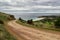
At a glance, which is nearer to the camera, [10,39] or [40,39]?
[10,39]

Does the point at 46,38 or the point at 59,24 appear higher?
the point at 59,24

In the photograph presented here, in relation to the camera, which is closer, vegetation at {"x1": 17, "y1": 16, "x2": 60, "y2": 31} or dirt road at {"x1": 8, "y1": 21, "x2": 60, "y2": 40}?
dirt road at {"x1": 8, "y1": 21, "x2": 60, "y2": 40}

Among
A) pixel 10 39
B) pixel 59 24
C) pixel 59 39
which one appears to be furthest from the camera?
pixel 59 24

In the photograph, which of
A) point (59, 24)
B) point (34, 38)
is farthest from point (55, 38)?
point (59, 24)

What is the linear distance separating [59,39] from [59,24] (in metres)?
10.7

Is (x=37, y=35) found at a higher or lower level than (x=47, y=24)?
lower

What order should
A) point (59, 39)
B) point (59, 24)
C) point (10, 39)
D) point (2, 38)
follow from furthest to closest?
point (59, 24) < point (59, 39) < point (10, 39) < point (2, 38)

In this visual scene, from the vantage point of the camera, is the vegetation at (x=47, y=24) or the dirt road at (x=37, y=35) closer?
the dirt road at (x=37, y=35)

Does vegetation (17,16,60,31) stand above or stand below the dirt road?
above

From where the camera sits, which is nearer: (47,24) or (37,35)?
(37,35)

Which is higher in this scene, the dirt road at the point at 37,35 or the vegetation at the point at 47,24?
the vegetation at the point at 47,24

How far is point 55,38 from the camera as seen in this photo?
17.4 m

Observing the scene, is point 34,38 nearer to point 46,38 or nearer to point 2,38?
point 46,38

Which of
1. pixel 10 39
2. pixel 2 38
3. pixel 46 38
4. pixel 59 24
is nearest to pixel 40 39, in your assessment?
pixel 46 38
